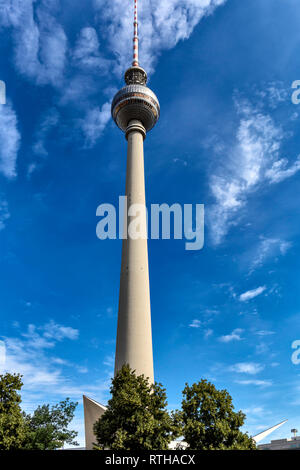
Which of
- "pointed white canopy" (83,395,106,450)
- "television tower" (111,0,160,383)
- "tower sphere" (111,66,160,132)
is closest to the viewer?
"television tower" (111,0,160,383)

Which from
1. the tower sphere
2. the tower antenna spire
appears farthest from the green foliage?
the tower antenna spire

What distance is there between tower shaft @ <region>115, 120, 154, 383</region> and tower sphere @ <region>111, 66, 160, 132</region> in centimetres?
1182

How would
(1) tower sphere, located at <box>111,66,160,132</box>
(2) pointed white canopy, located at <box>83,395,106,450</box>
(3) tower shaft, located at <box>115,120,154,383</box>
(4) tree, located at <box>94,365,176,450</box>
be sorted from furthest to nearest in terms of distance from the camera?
(1) tower sphere, located at <box>111,66,160,132</box> → (2) pointed white canopy, located at <box>83,395,106,450</box> → (3) tower shaft, located at <box>115,120,154,383</box> → (4) tree, located at <box>94,365,176,450</box>

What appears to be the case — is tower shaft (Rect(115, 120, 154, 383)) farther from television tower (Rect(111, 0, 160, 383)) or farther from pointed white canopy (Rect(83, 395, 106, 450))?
pointed white canopy (Rect(83, 395, 106, 450))

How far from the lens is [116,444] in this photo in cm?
2991

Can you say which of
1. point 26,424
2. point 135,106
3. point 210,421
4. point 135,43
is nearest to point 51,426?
point 26,424

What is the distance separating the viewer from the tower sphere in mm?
75750

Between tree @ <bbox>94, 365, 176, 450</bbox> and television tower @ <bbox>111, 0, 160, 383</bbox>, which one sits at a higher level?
television tower @ <bbox>111, 0, 160, 383</bbox>

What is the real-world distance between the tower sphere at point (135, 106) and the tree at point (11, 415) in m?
59.0

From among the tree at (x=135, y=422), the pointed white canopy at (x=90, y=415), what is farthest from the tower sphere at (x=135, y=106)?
the tree at (x=135, y=422)

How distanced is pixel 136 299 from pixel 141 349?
26.0 feet

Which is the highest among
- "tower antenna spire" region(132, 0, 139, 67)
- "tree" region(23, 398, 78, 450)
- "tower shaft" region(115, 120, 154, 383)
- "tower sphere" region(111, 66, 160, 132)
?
"tower antenna spire" region(132, 0, 139, 67)
